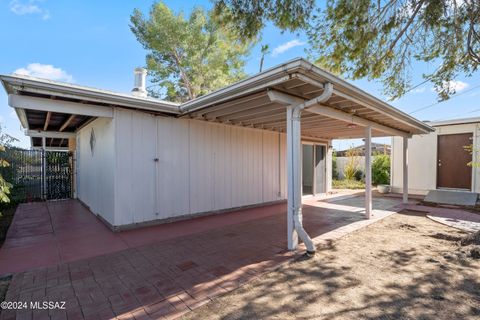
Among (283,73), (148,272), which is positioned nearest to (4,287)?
(148,272)

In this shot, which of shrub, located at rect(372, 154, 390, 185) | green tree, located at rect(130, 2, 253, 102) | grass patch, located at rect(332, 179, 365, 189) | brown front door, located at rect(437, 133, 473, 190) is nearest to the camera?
brown front door, located at rect(437, 133, 473, 190)

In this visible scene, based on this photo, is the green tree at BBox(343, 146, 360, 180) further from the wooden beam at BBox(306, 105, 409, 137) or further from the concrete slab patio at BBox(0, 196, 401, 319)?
the concrete slab patio at BBox(0, 196, 401, 319)

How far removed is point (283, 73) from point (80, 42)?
947 centimetres

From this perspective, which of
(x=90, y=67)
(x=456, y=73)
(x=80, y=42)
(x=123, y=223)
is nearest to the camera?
(x=123, y=223)

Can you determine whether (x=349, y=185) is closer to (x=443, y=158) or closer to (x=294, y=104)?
(x=443, y=158)

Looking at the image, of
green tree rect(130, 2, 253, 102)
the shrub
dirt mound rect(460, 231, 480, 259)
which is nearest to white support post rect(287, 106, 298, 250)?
dirt mound rect(460, 231, 480, 259)

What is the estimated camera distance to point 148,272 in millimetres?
3145

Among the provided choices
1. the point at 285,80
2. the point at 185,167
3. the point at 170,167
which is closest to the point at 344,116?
the point at 285,80

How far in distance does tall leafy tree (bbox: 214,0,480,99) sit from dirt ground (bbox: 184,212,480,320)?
3940 millimetres

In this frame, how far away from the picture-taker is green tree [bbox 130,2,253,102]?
12.9 meters

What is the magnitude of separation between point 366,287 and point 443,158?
31.8 feet

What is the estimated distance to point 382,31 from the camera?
503 cm

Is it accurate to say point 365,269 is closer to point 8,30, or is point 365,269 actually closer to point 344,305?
point 344,305

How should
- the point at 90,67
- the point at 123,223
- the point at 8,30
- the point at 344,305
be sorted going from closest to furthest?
the point at 344,305 < the point at 123,223 < the point at 8,30 < the point at 90,67
